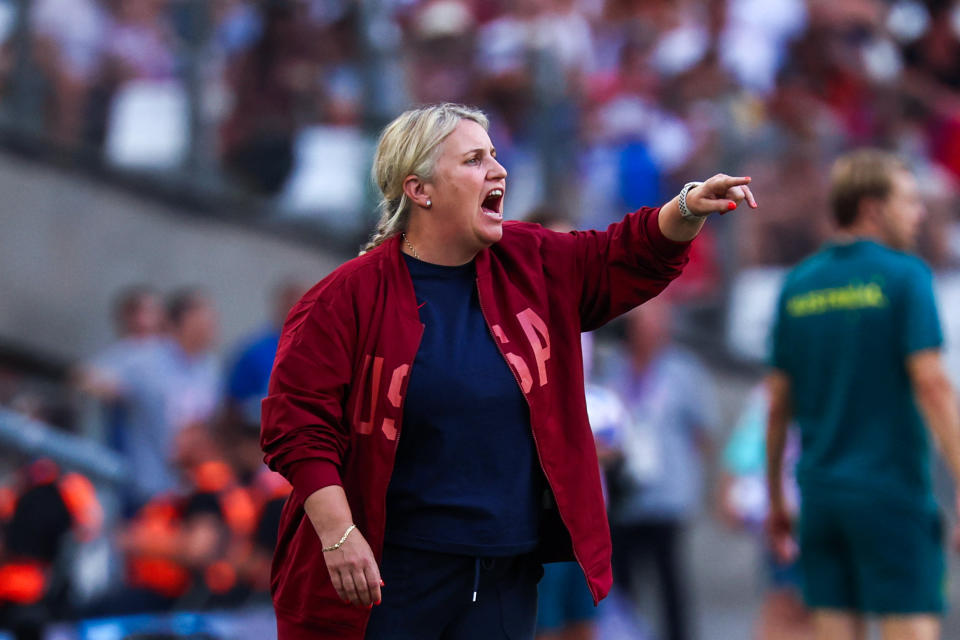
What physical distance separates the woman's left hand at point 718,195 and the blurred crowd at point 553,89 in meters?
5.54

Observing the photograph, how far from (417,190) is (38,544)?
3.35m

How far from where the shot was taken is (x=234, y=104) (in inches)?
428

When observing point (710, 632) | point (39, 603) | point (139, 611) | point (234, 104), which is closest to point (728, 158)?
point (710, 632)

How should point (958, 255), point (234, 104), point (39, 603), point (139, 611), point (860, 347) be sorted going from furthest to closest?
1. point (234, 104)
2. point (958, 255)
3. point (139, 611)
4. point (39, 603)
5. point (860, 347)

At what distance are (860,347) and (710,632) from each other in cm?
437

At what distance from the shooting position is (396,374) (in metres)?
3.57

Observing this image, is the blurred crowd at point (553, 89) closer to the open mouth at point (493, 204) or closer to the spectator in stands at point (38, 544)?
the spectator in stands at point (38, 544)

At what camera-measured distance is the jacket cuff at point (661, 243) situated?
12.0 ft

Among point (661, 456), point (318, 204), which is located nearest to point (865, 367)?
point (661, 456)

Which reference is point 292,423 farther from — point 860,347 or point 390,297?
point 860,347

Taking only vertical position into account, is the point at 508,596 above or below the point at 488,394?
below

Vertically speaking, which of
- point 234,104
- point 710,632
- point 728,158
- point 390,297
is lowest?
point 710,632

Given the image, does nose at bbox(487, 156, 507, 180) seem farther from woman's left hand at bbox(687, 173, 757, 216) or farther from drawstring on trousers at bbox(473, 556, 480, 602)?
drawstring on trousers at bbox(473, 556, 480, 602)

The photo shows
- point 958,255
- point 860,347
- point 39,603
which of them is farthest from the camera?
point 958,255
